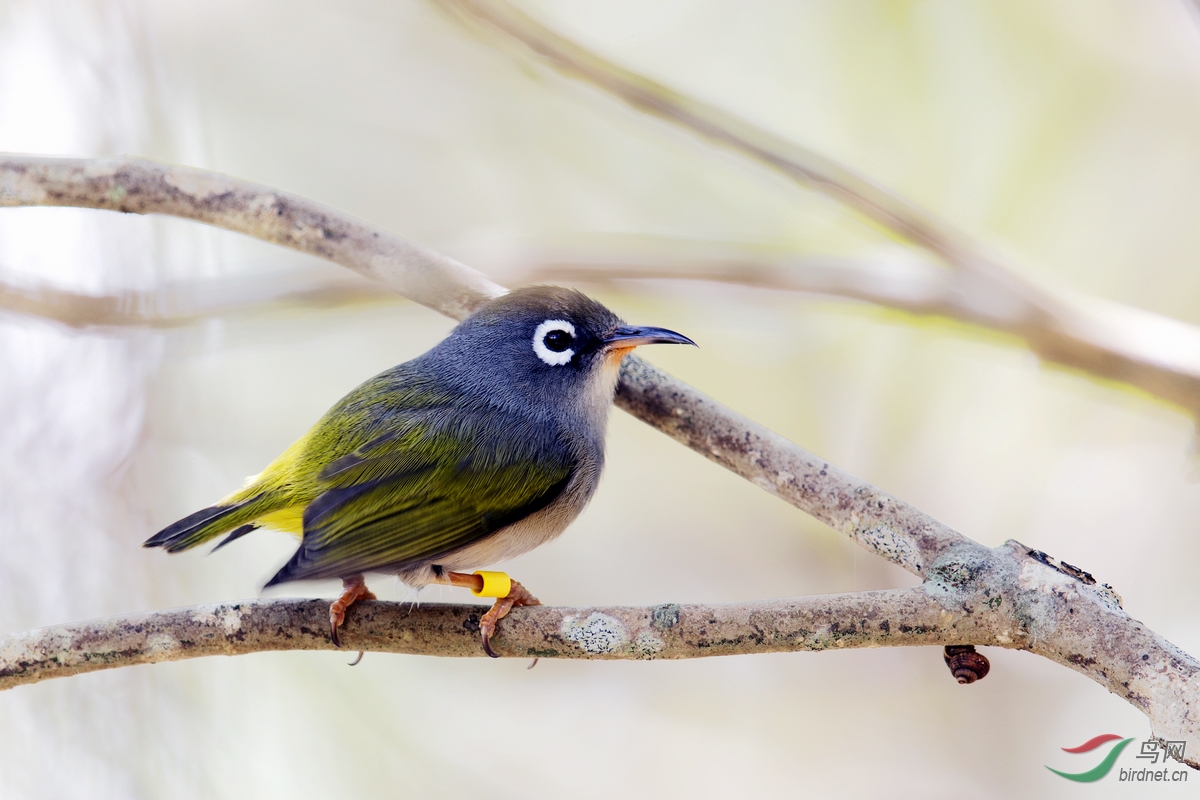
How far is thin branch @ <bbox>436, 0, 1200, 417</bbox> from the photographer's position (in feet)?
8.41

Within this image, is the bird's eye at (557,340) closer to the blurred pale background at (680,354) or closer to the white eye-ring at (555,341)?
the white eye-ring at (555,341)

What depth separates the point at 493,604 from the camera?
1.94 metres

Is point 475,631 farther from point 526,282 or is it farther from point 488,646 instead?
point 526,282

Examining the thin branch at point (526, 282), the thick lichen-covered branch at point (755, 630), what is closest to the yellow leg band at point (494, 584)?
the thick lichen-covered branch at point (755, 630)

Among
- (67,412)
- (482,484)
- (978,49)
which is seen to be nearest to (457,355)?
(482,484)

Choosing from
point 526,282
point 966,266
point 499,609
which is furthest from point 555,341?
point 966,266

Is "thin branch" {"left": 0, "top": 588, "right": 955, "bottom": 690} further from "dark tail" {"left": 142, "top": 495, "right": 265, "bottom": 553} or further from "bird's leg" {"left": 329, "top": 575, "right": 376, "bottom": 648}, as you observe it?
"dark tail" {"left": 142, "top": 495, "right": 265, "bottom": 553}

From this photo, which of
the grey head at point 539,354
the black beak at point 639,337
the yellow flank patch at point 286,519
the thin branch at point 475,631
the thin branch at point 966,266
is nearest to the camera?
the thin branch at point 475,631

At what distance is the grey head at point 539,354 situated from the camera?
237cm

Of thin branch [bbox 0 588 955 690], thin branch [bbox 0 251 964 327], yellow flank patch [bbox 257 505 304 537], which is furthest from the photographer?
thin branch [bbox 0 251 964 327]

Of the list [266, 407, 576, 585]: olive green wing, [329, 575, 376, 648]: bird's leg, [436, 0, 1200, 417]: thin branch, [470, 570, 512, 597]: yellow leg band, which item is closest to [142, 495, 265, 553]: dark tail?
[266, 407, 576, 585]: olive green wing

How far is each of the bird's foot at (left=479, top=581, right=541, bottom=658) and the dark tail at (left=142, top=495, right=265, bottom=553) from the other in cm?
61

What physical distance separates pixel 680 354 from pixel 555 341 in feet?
4.36

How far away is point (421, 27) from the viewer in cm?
384
